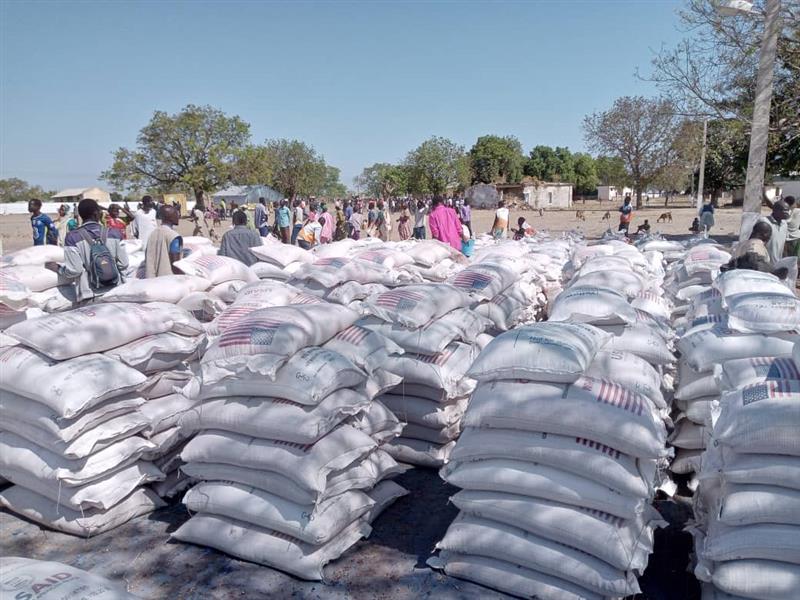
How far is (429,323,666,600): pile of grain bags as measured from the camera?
7.22ft

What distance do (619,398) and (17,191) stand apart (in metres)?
87.1

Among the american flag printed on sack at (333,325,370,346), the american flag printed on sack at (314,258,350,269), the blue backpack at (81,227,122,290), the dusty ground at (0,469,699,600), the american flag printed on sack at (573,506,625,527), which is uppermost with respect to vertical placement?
the blue backpack at (81,227,122,290)

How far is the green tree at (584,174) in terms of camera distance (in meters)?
64.0

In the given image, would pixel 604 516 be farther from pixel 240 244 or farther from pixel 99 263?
pixel 240 244

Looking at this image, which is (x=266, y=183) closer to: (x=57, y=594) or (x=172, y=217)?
(x=172, y=217)

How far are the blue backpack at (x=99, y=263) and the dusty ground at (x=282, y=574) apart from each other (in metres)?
1.77

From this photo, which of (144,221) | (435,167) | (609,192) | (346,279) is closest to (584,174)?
(609,192)

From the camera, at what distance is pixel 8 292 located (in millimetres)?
4098

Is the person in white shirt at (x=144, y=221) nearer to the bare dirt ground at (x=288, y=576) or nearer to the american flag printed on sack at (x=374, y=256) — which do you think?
the american flag printed on sack at (x=374, y=256)

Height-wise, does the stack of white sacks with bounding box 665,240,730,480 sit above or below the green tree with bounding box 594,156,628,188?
below

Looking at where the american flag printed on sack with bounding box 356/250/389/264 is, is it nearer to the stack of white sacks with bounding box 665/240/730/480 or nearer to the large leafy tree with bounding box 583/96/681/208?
the stack of white sacks with bounding box 665/240/730/480

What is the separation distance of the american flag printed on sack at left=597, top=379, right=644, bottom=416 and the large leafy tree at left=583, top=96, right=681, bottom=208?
33659mm

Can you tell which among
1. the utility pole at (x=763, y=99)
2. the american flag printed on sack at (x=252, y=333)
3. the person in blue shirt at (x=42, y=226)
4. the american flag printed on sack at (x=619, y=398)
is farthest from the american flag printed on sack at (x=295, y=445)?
the utility pole at (x=763, y=99)

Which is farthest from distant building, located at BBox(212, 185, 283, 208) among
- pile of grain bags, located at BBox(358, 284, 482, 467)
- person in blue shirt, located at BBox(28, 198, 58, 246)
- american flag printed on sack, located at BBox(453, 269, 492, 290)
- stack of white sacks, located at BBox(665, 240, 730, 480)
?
stack of white sacks, located at BBox(665, 240, 730, 480)
